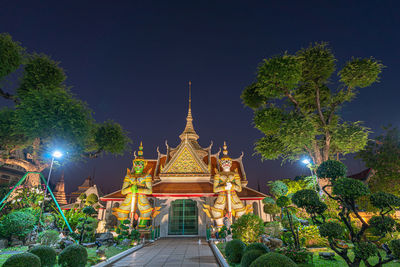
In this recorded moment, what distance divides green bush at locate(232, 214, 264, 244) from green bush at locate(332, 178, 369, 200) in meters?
4.55

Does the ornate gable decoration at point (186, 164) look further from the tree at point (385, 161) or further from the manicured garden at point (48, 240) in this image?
the tree at point (385, 161)

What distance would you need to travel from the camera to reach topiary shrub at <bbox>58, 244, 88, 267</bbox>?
4.92 meters

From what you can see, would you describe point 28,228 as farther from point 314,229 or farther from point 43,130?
point 314,229

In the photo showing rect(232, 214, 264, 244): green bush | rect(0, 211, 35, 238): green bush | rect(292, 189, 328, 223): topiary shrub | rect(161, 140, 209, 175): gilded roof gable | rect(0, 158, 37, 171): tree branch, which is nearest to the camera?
rect(292, 189, 328, 223): topiary shrub

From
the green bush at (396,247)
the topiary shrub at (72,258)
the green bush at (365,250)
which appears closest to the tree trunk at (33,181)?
the topiary shrub at (72,258)

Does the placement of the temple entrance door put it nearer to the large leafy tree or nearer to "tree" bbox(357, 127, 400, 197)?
the large leafy tree

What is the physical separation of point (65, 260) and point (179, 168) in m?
11.4

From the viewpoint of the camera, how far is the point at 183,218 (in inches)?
581

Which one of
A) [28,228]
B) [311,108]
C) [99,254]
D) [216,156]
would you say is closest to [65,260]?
[99,254]

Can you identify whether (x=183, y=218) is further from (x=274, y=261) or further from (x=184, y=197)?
(x=274, y=261)

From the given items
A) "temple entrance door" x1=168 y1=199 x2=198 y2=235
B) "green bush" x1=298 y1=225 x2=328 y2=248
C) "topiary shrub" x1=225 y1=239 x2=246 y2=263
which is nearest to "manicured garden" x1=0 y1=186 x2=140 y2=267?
"topiary shrub" x1=225 y1=239 x2=246 y2=263

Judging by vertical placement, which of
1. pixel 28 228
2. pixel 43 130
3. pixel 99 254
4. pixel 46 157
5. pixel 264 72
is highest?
pixel 264 72

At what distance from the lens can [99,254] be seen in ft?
20.5

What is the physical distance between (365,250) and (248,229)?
4622 millimetres
